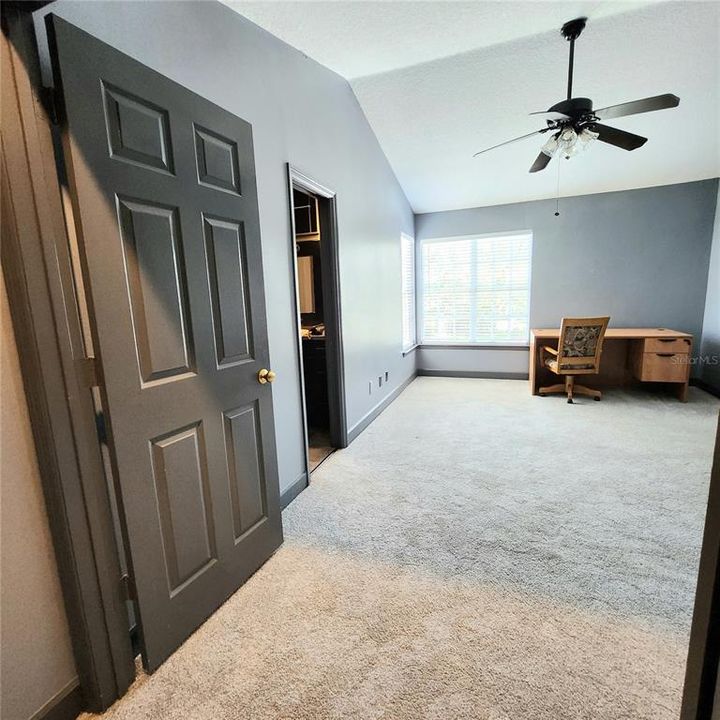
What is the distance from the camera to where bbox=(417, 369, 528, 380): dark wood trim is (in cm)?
546

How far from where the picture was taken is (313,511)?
7.64ft

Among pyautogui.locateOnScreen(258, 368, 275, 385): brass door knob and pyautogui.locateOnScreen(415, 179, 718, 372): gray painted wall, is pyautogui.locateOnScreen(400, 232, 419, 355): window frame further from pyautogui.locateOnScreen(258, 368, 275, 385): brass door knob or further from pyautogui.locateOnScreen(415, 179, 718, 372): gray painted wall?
pyautogui.locateOnScreen(258, 368, 275, 385): brass door knob

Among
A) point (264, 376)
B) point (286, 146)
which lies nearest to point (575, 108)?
point (286, 146)

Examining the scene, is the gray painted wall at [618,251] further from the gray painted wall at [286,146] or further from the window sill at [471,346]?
the gray painted wall at [286,146]

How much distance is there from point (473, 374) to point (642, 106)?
3826 millimetres

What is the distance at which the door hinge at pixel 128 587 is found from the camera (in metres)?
1.27

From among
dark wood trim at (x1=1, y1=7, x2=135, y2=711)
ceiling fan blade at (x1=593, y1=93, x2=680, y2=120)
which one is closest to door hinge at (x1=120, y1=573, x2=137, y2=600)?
dark wood trim at (x1=1, y1=7, x2=135, y2=711)

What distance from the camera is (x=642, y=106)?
2281 millimetres

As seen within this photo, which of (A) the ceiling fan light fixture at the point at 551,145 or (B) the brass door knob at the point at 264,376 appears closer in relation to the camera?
(B) the brass door knob at the point at 264,376

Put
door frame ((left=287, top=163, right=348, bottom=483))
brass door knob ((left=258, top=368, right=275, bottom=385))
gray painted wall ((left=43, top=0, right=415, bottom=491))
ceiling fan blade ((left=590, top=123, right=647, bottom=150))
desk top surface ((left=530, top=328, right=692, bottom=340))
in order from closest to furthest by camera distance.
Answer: gray painted wall ((left=43, top=0, right=415, bottom=491)) → brass door knob ((left=258, top=368, right=275, bottom=385)) → ceiling fan blade ((left=590, top=123, right=647, bottom=150)) → door frame ((left=287, top=163, right=348, bottom=483)) → desk top surface ((left=530, top=328, right=692, bottom=340))

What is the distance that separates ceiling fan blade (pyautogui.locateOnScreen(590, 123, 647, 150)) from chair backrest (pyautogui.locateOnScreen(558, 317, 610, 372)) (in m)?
1.83

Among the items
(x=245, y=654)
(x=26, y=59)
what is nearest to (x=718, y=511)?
(x=245, y=654)

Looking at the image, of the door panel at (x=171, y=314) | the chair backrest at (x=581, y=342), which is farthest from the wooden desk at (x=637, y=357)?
the door panel at (x=171, y=314)

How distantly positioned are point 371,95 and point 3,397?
136 inches
